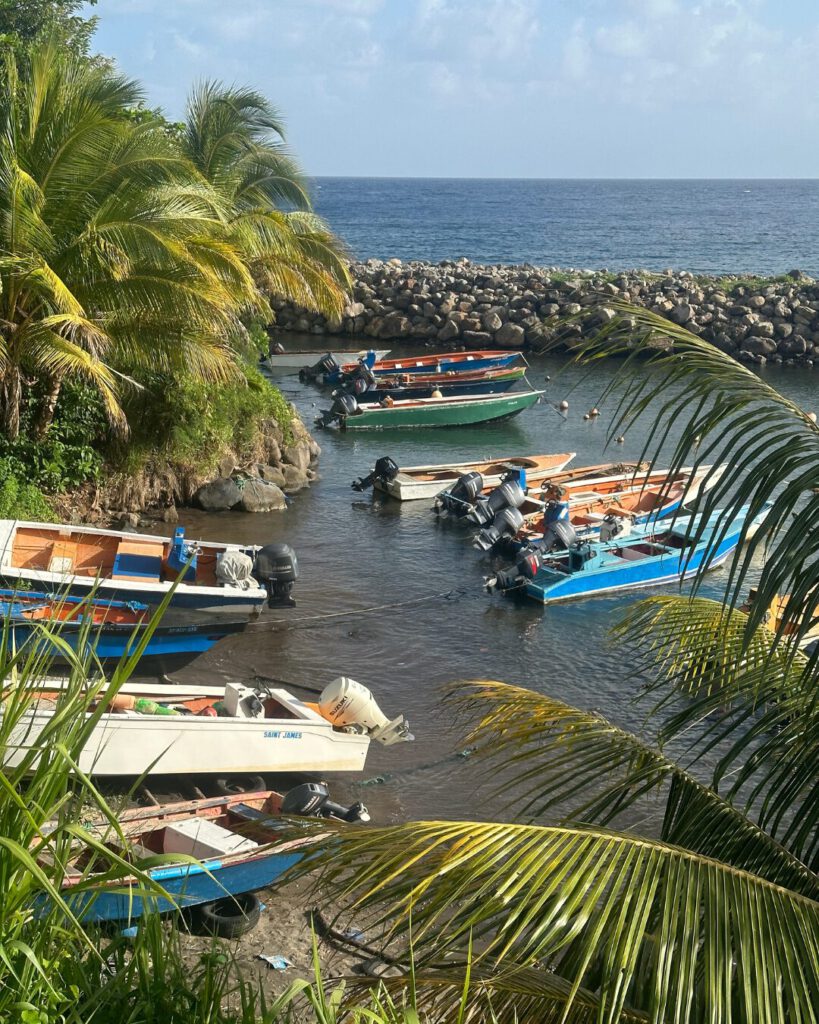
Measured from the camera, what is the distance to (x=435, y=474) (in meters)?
22.9

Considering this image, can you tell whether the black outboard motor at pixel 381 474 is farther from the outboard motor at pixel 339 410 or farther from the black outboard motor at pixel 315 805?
the black outboard motor at pixel 315 805

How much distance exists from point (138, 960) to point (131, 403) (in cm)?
1597

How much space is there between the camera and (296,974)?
7.73m

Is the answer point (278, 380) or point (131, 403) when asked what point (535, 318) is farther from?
point (131, 403)

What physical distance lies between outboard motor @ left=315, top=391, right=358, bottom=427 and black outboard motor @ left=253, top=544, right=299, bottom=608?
44.5 feet

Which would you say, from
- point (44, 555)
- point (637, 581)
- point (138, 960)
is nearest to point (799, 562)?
point (138, 960)

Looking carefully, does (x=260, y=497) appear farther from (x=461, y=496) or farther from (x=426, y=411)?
(x=426, y=411)

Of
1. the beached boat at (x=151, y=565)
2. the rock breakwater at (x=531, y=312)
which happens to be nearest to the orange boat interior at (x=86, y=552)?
the beached boat at (x=151, y=565)

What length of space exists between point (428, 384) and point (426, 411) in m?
1.90

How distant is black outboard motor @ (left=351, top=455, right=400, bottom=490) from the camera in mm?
22047

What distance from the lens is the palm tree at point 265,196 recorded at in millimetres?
21328

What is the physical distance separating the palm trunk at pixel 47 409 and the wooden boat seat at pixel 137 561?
3.65 meters

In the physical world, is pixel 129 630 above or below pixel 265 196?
below

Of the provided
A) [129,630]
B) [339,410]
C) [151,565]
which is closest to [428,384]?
[339,410]
